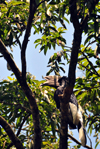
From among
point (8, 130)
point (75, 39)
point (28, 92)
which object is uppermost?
point (75, 39)

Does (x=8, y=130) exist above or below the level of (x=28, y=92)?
below

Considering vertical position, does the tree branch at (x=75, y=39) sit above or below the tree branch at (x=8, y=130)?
above

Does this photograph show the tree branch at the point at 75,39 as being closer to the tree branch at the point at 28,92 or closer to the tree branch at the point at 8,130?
the tree branch at the point at 28,92

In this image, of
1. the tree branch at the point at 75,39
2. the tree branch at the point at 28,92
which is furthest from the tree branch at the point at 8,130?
the tree branch at the point at 75,39

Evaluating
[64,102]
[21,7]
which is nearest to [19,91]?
[64,102]

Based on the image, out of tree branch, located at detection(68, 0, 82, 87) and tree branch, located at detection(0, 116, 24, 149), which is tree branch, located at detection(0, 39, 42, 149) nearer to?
tree branch, located at detection(0, 116, 24, 149)

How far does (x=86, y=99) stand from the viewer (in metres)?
2.62

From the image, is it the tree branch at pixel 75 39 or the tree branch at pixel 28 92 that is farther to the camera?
the tree branch at pixel 28 92

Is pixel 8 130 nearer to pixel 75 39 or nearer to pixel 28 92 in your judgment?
pixel 28 92

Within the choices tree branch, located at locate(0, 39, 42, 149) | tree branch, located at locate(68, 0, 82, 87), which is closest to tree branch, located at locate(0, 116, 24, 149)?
tree branch, located at locate(0, 39, 42, 149)

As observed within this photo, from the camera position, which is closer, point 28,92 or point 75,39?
point 75,39

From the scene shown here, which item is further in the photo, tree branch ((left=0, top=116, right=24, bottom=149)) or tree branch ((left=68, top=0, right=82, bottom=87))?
tree branch ((left=0, top=116, right=24, bottom=149))

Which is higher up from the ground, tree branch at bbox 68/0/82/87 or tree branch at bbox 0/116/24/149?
tree branch at bbox 68/0/82/87

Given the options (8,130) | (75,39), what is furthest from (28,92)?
(75,39)
